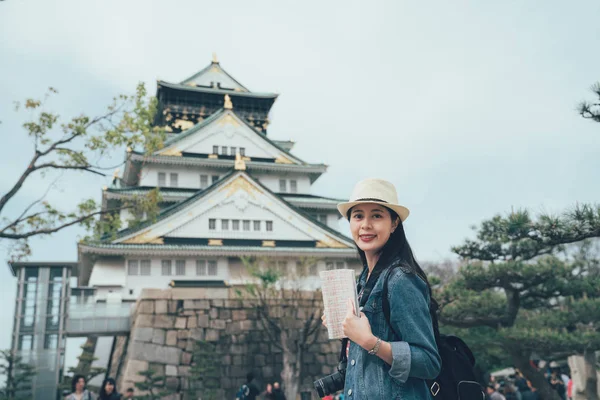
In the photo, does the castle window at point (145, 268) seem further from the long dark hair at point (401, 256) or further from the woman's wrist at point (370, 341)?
the woman's wrist at point (370, 341)

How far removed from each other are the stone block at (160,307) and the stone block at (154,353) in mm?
1057

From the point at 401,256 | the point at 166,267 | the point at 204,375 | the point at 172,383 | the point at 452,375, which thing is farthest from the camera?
the point at 166,267

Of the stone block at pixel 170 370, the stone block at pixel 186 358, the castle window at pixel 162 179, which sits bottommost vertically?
the stone block at pixel 170 370

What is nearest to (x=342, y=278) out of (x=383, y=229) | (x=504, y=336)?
(x=383, y=229)

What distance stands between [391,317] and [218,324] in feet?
54.7

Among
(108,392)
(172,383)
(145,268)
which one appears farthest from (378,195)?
(145,268)

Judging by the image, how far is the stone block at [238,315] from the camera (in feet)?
60.2

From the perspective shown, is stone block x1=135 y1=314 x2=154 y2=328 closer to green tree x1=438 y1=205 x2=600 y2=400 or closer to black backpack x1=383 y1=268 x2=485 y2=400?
green tree x1=438 y1=205 x2=600 y2=400

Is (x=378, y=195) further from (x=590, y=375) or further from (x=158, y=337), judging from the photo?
(x=158, y=337)

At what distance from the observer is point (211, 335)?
17.8 meters

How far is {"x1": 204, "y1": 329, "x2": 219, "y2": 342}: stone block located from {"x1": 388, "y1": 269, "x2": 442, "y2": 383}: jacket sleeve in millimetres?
16464

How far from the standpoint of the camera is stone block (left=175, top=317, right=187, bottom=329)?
17.6 meters

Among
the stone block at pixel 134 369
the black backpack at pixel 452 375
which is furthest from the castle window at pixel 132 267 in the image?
the black backpack at pixel 452 375

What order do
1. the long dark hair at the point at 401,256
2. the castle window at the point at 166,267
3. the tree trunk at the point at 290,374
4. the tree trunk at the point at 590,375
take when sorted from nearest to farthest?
the long dark hair at the point at 401,256
the tree trunk at the point at 590,375
the tree trunk at the point at 290,374
the castle window at the point at 166,267
